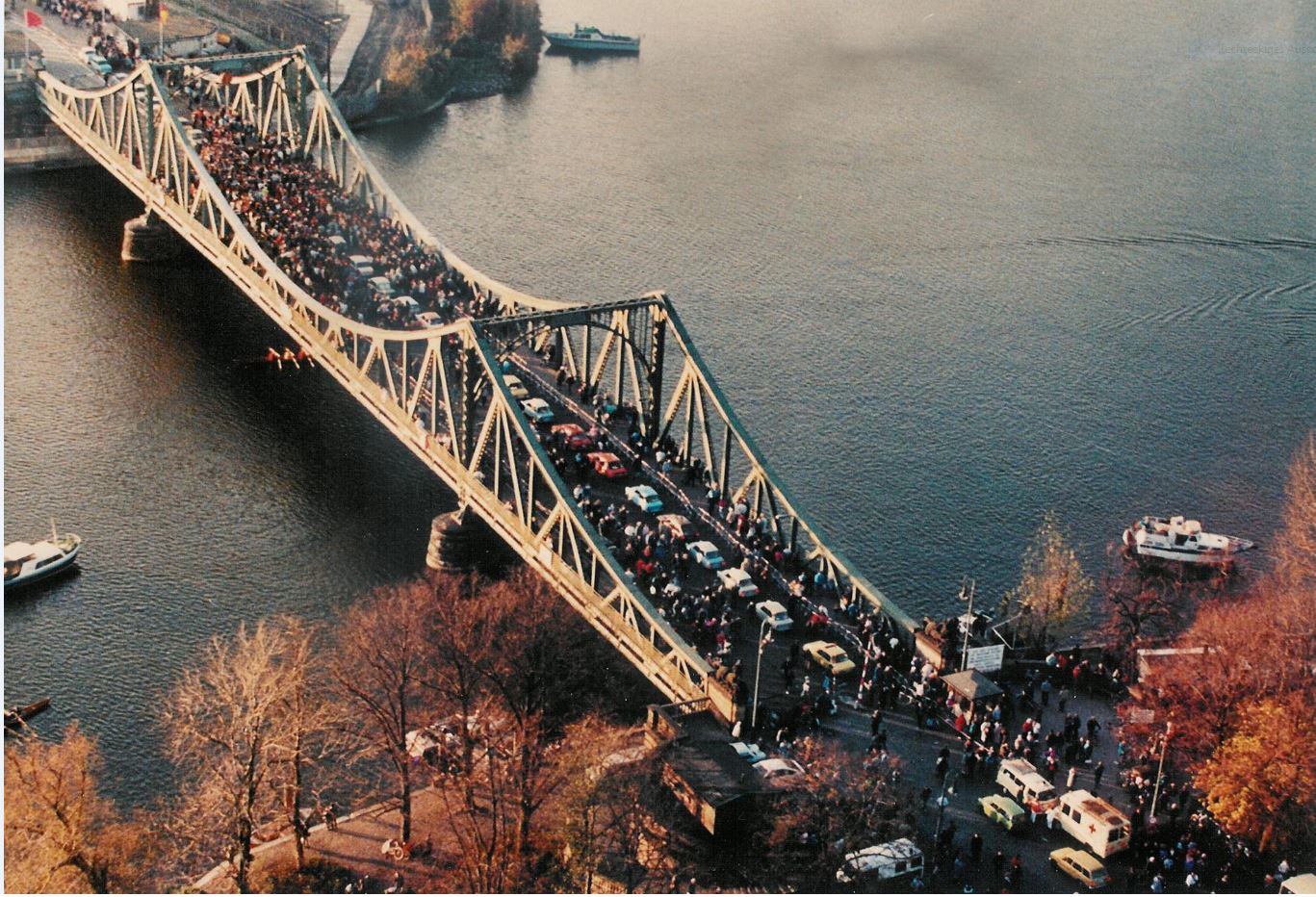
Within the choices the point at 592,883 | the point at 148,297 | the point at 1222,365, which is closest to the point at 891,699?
the point at 592,883

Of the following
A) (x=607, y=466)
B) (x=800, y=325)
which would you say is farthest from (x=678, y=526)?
(x=800, y=325)

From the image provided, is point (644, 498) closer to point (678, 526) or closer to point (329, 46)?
point (678, 526)

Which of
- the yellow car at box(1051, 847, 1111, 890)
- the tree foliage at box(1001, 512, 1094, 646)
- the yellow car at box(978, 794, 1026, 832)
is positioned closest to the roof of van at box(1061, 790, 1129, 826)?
the yellow car at box(1051, 847, 1111, 890)

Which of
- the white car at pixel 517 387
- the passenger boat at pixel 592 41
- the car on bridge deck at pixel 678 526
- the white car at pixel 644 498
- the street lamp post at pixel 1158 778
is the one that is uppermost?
the passenger boat at pixel 592 41

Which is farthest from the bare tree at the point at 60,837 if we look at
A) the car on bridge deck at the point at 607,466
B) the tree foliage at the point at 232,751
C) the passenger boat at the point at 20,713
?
the car on bridge deck at the point at 607,466

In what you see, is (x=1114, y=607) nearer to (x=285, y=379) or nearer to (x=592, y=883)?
(x=592, y=883)

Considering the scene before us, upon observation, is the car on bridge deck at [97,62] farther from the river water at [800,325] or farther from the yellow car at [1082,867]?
the yellow car at [1082,867]
